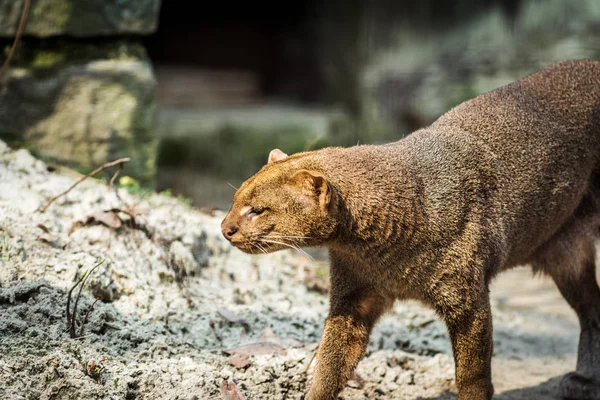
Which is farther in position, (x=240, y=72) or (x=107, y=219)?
(x=240, y=72)

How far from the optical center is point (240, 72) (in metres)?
9.89

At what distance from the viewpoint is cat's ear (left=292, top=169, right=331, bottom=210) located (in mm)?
3098

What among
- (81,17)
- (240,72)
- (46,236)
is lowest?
(240,72)

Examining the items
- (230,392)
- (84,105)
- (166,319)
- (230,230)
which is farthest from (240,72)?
(230,392)

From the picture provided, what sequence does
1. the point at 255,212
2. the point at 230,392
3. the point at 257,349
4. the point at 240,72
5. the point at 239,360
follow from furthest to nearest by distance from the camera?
the point at 240,72 < the point at 257,349 < the point at 239,360 < the point at 230,392 < the point at 255,212

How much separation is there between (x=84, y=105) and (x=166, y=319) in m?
2.39

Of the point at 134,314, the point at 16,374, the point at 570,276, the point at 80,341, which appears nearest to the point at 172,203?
the point at 134,314

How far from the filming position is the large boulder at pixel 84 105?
5.40 meters

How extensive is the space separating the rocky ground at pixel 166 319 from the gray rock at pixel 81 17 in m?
1.09

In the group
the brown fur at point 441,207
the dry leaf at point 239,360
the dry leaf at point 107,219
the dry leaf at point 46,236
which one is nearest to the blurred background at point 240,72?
the dry leaf at point 107,219

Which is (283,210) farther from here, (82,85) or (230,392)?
(82,85)

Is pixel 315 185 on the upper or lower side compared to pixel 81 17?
upper

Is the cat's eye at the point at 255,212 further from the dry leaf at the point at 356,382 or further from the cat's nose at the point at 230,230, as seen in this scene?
the dry leaf at the point at 356,382

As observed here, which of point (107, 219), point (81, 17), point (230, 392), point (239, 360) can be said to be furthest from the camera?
point (81, 17)
